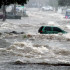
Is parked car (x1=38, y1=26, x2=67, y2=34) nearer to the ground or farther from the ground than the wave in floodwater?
nearer to the ground

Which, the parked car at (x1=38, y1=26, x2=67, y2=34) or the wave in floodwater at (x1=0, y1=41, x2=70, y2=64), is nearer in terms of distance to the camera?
the wave in floodwater at (x1=0, y1=41, x2=70, y2=64)

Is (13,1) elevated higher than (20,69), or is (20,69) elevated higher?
(13,1)

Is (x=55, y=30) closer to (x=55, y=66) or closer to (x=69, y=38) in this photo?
(x=69, y=38)

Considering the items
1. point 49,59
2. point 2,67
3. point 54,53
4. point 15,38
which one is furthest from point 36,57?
point 15,38

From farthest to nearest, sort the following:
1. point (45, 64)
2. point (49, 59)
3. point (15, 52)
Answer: point (15, 52) < point (49, 59) < point (45, 64)

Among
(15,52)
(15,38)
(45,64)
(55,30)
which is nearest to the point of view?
(45,64)

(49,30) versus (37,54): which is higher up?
(37,54)

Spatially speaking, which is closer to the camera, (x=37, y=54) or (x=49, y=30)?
(x=37, y=54)

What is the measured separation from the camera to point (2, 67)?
54.5 ft

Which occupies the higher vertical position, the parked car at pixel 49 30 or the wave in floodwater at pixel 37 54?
the wave in floodwater at pixel 37 54

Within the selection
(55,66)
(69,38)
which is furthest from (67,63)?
(69,38)

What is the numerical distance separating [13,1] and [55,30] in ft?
21.9

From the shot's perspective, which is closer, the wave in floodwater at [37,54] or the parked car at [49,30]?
the wave in floodwater at [37,54]

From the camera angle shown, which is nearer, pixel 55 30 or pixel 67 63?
pixel 67 63
